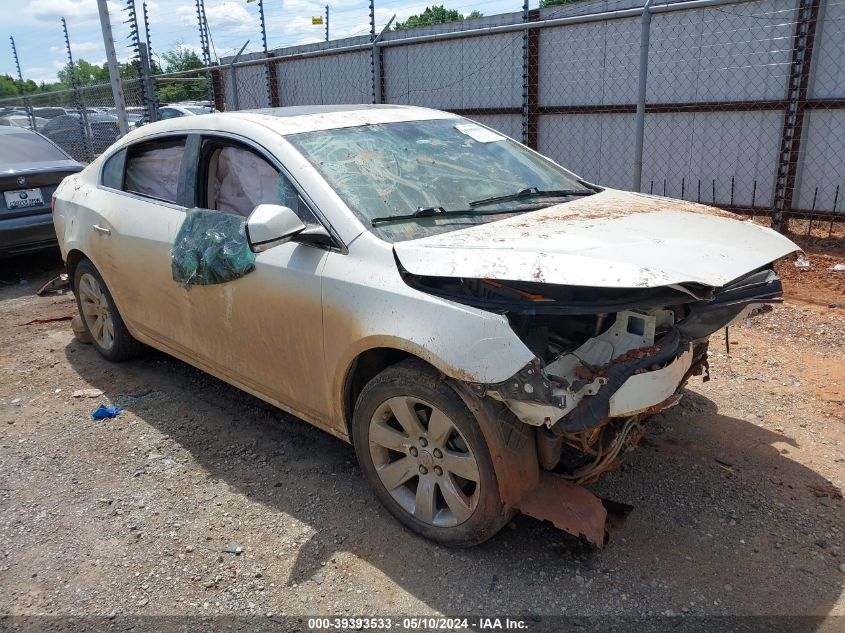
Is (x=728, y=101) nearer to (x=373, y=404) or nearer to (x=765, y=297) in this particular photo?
(x=765, y=297)

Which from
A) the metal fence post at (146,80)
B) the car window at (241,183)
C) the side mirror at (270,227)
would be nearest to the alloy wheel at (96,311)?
the car window at (241,183)

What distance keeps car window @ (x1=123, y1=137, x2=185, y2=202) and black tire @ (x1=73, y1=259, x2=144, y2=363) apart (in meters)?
0.77

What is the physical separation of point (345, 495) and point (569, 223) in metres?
1.69

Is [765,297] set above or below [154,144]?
below

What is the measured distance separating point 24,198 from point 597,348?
23.0 ft

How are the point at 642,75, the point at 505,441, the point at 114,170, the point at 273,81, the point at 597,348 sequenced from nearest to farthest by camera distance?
the point at 505,441 → the point at 597,348 → the point at 114,170 → the point at 642,75 → the point at 273,81

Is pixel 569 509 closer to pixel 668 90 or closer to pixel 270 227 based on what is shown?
pixel 270 227

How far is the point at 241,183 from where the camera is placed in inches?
143

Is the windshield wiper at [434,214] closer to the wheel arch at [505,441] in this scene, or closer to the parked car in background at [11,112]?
the wheel arch at [505,441]

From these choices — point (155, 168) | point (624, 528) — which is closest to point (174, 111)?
point (155, 168)

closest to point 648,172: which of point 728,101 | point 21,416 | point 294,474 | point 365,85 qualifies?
point 728,101

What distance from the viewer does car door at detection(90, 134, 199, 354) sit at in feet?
12.9

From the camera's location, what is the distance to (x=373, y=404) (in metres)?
2.92

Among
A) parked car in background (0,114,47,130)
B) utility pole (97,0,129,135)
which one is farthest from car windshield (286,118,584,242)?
parked car in background (0,114,47,130)
